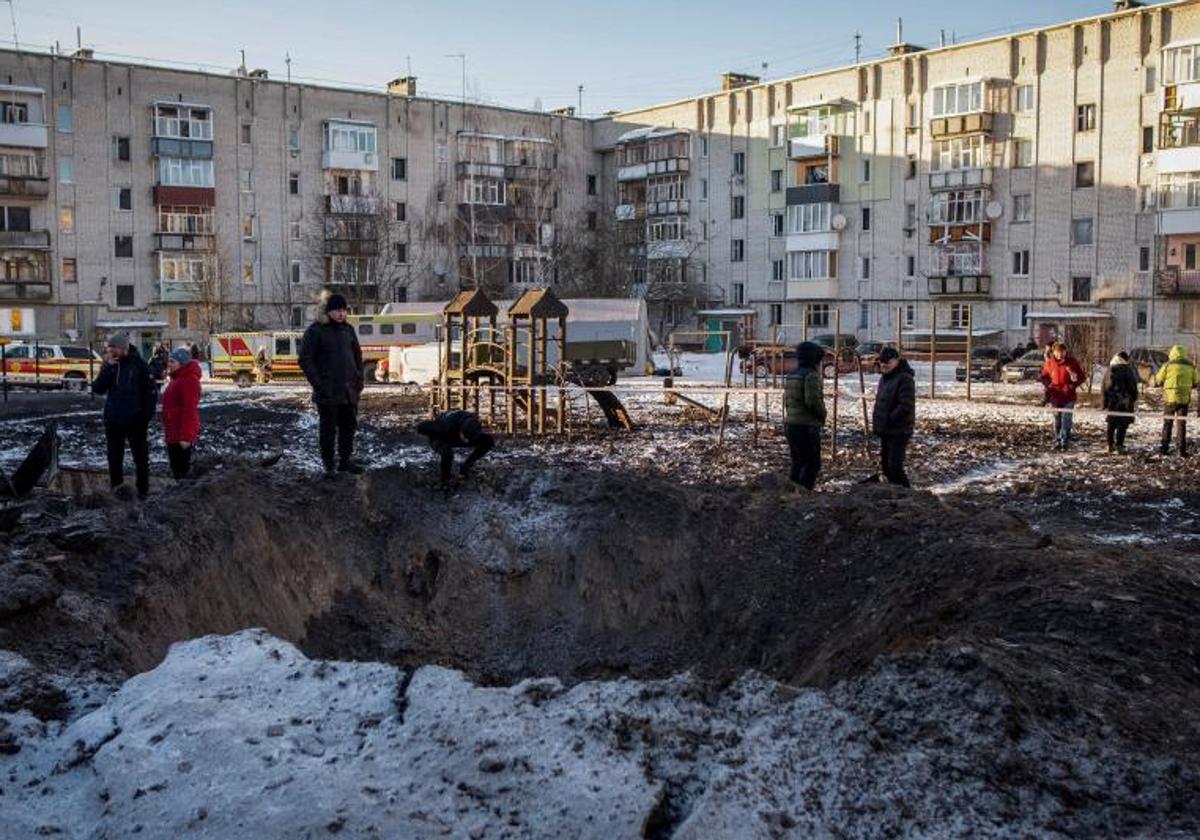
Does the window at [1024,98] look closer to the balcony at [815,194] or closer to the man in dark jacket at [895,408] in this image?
the balcony at [815,194]

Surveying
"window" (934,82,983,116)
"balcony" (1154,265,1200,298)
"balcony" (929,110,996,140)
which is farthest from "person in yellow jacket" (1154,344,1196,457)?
"window" (934,82,983,116)

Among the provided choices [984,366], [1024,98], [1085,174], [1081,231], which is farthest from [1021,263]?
[984,366]

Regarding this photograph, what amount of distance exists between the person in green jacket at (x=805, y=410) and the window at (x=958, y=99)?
42.5 m

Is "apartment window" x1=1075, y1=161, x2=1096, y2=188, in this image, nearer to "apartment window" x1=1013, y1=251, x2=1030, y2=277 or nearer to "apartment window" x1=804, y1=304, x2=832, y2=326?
"apartment window" x1=1013, y1=251, x2=1030, y2=277

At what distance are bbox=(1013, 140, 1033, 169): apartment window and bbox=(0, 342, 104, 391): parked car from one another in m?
36.0

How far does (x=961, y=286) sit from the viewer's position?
5050 cm

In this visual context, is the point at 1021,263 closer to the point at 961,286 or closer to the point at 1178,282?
the point at 961,286

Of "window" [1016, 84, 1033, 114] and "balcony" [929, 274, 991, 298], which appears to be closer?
"window" [1016, 84, 1033, 114]

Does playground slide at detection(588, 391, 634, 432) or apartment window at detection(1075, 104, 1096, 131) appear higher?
apartment window at detection(1075, 104, 1096, 131)

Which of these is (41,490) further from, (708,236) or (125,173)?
(708,236)

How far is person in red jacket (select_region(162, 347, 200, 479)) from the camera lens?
1127 centimetres

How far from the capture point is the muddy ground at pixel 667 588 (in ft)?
16.8

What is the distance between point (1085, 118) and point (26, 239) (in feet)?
144

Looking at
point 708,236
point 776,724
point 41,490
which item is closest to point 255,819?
point 776,724
